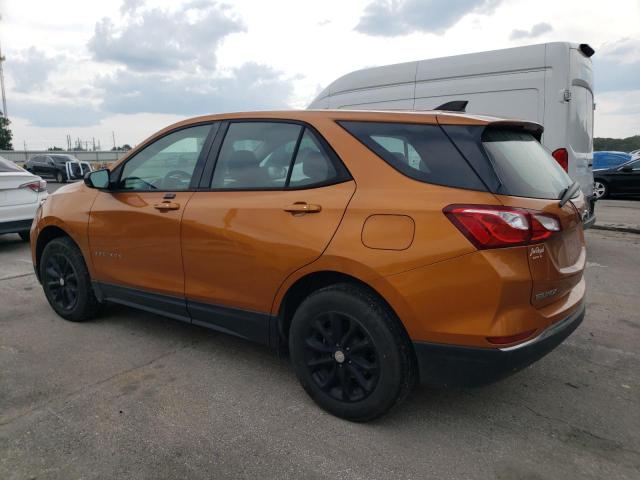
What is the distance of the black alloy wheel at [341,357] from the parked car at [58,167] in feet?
98.5

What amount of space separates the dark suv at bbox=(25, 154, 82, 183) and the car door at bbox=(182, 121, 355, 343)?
29.5m

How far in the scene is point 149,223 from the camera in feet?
11.5

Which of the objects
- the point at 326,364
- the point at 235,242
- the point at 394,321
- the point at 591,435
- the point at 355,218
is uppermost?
the point at 355,218

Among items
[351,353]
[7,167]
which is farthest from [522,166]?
[7,167]

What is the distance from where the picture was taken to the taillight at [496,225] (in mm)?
2250

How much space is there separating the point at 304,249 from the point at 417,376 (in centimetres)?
86

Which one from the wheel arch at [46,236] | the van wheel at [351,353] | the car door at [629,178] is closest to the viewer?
the van wheel at [351,353]

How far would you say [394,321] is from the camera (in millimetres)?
2520

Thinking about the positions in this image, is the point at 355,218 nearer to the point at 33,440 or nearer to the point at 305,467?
the point at 305,467

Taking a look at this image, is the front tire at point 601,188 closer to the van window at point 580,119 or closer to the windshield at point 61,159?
the van window at point 580,119

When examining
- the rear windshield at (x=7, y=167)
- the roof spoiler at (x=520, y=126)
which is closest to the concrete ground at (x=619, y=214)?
the roof spoiler at (x=520, y=126)

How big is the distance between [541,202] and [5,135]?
6439 centimetres

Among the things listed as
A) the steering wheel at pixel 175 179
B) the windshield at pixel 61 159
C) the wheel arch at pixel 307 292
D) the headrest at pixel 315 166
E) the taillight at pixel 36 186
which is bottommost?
the wheel arch at pixel 307 292

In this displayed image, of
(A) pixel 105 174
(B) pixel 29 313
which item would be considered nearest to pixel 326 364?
(A) pixel 105 174
